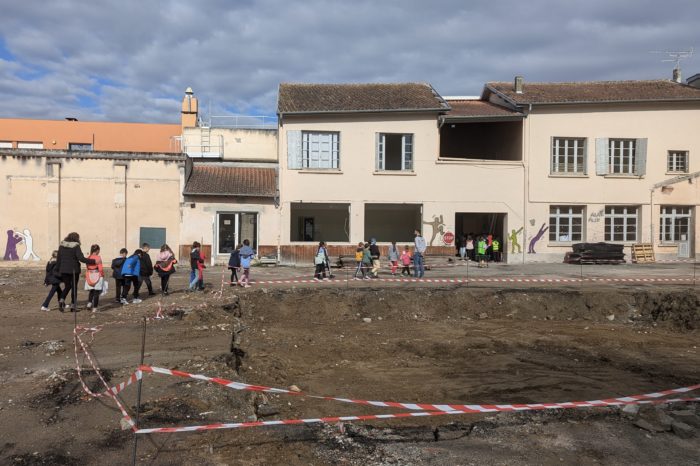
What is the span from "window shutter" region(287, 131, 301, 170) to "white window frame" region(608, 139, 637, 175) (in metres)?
13.6

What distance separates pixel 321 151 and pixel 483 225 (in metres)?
8.98

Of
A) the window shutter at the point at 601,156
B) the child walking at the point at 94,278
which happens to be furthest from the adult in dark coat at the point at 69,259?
the window shutter at the point at 601,156

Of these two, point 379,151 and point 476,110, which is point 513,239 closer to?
point 476,110

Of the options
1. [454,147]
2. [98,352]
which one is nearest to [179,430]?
[98,352]

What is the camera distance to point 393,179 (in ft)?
71.8

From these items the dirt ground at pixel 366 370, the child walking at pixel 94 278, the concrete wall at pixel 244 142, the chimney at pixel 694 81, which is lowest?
the dirt ground at pixel 366 370

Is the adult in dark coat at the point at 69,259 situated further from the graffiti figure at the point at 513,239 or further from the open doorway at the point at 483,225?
the graffiti figure at the point at 513,239

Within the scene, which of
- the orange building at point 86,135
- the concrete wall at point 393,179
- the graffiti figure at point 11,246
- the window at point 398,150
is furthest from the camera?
the orange building at point 86,135

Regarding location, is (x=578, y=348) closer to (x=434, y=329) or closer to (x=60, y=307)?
(x=434, y=329)

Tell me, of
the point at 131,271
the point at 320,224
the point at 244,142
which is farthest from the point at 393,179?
the point at 131,271

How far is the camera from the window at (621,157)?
2266 cm

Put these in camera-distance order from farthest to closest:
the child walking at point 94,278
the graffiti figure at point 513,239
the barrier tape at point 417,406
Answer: the graffiti figure at point 513,239 → the child walking at point 94,278 → the barrier tape at point 417,406

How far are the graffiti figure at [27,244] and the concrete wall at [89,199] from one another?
107 millimetres

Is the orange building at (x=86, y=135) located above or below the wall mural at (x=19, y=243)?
above
